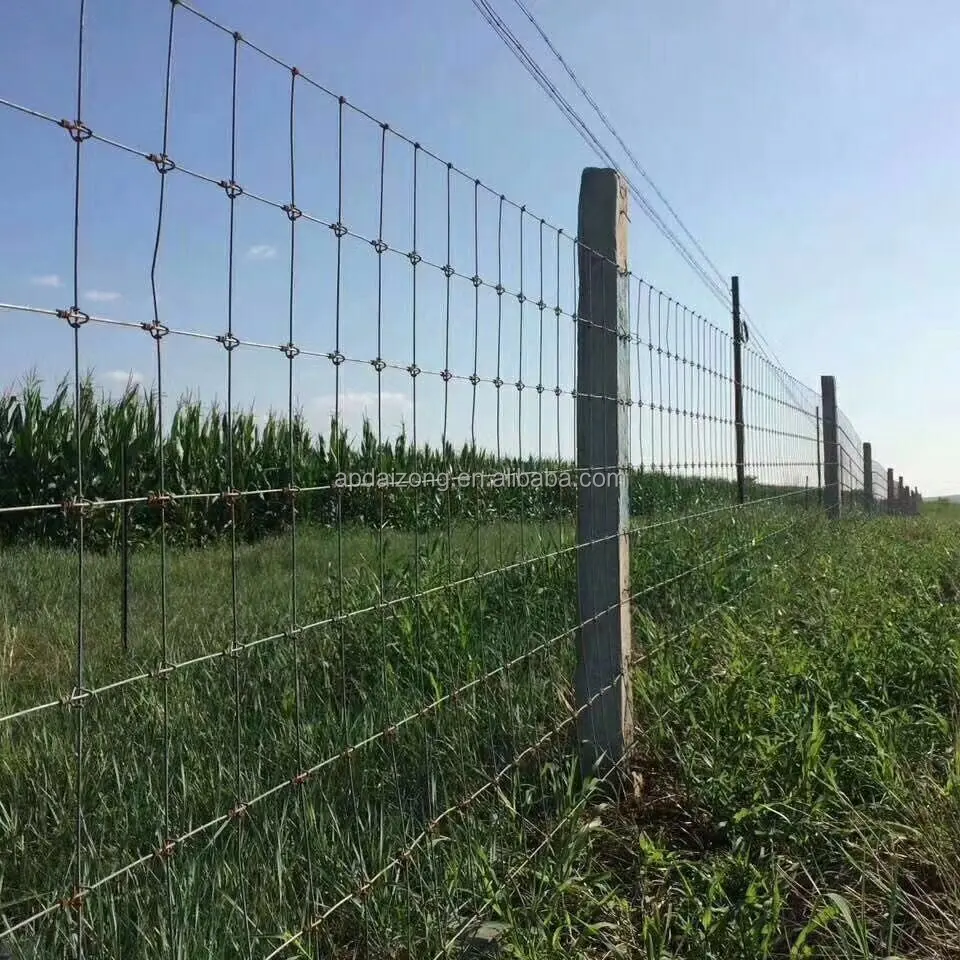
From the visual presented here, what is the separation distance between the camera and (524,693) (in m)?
3.27

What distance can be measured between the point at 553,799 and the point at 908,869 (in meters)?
1.02

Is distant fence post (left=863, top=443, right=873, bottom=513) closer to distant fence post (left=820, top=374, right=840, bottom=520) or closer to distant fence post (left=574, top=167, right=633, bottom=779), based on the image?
distant fence post (left=820, top=374, right=840, bottom=520)

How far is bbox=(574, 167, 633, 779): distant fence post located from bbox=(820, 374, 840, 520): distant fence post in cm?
859

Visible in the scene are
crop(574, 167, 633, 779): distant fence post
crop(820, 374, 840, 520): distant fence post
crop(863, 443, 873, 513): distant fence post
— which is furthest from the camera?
crop(863, 443, 873, 513): distant fence post

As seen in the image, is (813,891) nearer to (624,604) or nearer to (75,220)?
(624,604)

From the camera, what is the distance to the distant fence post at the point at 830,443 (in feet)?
37.8

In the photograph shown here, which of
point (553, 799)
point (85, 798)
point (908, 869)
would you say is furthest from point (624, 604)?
point (85, 798)

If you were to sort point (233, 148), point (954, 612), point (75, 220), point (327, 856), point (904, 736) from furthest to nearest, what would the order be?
point (954, 612) < point (904, 736) < point (327, 856) < point (233, 148) < point (75, 220)

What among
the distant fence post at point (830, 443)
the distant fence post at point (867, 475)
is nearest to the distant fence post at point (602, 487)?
the distant fence post at point (830, 443)

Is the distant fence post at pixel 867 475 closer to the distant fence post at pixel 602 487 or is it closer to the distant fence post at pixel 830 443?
the distant fence post at pixel 830 443

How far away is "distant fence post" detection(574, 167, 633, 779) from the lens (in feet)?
11.0

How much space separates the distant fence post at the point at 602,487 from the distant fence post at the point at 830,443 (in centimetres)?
859

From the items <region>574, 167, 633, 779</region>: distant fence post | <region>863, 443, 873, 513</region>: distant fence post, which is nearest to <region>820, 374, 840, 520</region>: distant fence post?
<region>863, 443, 873, 513</region>: distant fence post

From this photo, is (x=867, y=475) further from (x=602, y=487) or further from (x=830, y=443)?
(x=602, y=487)
